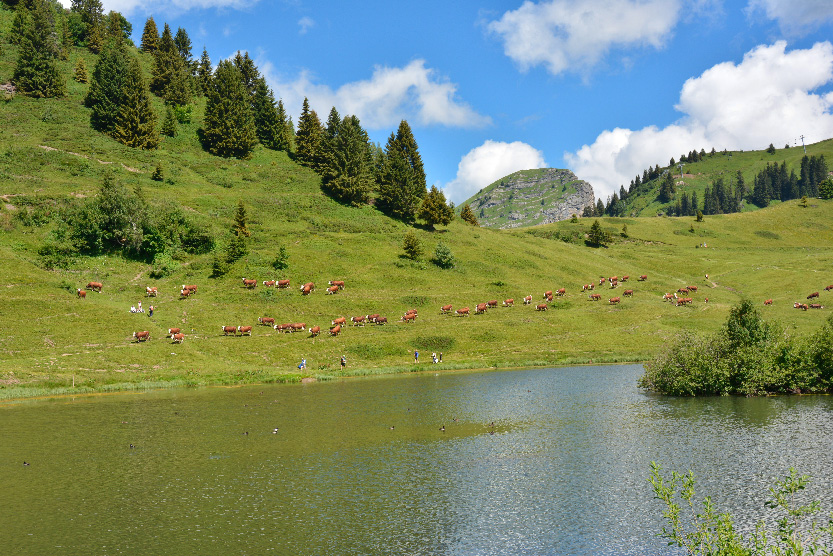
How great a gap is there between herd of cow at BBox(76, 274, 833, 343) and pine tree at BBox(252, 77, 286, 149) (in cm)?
8827

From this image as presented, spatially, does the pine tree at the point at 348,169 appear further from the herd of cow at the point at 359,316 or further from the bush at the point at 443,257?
the herd of cow at the point at 359,316

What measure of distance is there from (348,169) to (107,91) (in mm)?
64615

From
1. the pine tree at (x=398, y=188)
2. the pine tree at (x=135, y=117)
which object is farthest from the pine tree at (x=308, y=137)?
the pine tree at (x=135, y=117)

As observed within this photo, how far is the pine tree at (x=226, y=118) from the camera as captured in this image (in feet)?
494

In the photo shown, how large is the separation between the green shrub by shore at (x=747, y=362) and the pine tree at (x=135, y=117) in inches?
5232

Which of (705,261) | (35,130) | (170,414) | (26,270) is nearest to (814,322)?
(705,261)

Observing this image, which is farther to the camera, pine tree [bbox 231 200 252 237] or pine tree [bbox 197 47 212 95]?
pine tree [bbox 197 47 212 95]

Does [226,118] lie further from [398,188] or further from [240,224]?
[240,224]

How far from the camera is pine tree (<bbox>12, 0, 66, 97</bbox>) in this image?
143 meters

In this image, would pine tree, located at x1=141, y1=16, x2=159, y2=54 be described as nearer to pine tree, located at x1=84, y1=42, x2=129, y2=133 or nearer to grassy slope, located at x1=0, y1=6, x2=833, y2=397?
grassy slope, located at x1=0, y1=6, x2=833, y2=397

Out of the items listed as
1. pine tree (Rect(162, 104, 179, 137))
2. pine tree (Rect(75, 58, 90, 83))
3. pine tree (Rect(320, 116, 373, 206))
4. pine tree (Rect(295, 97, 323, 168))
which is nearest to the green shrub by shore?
pine tree (Rect(320, 116, 373, 206))

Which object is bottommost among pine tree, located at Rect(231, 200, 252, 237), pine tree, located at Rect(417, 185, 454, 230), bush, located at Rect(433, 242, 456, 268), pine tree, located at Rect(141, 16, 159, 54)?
bush, located at Rect(433, 242, 456, 268)

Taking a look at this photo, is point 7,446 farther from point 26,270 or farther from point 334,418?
point 26,270

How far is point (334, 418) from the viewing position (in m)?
44.9
